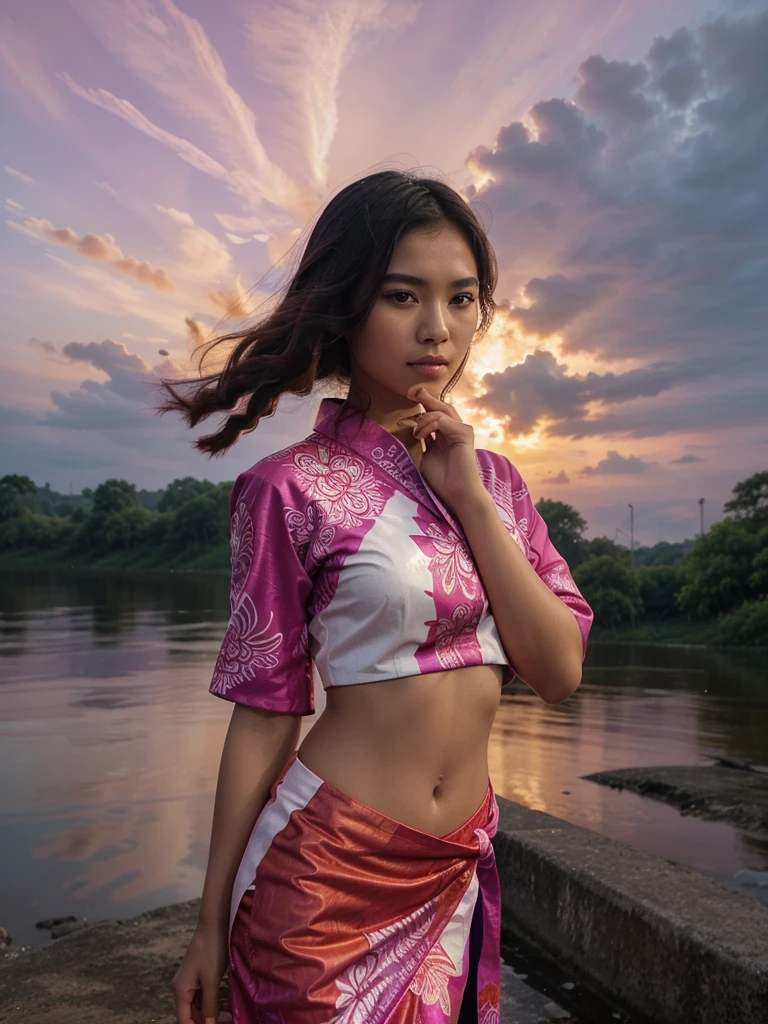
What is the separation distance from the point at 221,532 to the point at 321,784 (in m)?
62.3

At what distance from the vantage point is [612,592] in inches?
1181

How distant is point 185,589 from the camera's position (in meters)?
39.4

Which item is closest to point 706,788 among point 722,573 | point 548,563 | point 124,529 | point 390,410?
point 548,563

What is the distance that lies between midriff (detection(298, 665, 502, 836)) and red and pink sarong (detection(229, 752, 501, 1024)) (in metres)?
0.03

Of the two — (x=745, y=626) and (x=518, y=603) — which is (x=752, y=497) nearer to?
(x=745, y=626)

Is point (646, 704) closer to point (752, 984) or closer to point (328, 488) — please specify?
point (752, 984)

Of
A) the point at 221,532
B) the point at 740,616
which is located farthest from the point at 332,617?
the point at 221,532

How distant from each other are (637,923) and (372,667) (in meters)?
1.47

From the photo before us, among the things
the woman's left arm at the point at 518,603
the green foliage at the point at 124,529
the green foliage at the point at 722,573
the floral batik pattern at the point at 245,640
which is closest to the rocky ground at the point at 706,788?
the woman's left arm at the point at 518,603

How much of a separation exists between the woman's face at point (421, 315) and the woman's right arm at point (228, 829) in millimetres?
598

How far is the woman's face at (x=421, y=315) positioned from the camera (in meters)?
1.54

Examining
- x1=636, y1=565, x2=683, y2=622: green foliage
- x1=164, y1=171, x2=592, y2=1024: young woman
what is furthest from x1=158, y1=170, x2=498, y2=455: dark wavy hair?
x1=636, y1=565, x2=683, y2=622: green foliage

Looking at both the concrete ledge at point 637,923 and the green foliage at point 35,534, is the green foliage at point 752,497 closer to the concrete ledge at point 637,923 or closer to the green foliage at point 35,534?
the concrete ledge at point 637,923

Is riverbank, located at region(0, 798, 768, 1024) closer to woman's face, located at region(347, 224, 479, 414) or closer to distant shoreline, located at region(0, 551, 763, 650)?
woman's face, located at region(347, 224, 479, 414)
